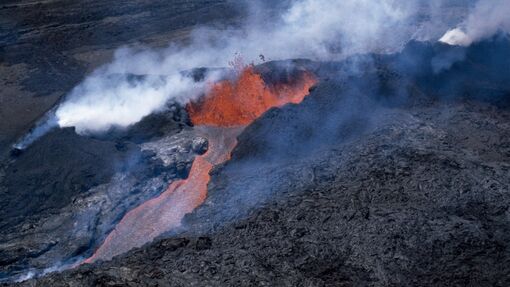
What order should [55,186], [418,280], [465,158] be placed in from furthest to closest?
[55,186] < [465,158] < [418,280]

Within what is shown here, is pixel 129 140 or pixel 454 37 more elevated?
pixel 454 37

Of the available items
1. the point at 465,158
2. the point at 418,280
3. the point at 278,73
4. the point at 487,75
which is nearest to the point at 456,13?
the point at 487,75

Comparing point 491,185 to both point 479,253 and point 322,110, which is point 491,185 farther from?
point 322,110

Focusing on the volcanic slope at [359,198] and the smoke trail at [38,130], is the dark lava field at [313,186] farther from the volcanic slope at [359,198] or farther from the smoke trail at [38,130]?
the smoke trail at [38,130]

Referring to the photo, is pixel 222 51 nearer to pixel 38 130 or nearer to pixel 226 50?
pixel 226 50

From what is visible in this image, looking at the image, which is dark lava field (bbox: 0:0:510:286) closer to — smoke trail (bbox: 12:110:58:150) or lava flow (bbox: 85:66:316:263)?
lava flow (bbox: 85:66:316:263)

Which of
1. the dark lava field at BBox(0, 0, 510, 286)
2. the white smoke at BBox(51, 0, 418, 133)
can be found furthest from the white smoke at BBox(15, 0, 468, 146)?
the dark lava field at BBox(0, 0, 510, 286)
